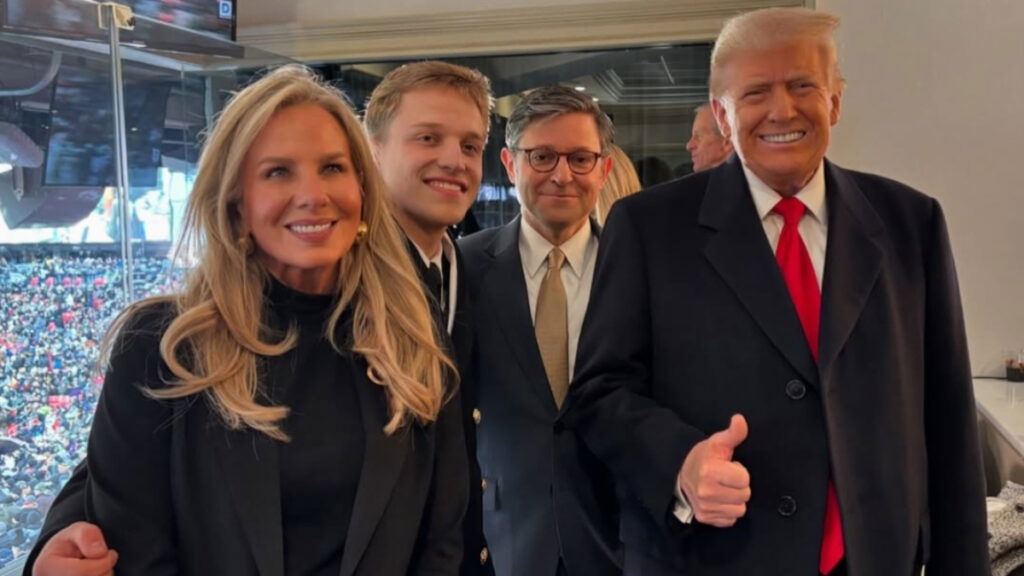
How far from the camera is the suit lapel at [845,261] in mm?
1093

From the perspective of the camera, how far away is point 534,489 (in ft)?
5.48

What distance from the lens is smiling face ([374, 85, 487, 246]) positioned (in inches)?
61.9

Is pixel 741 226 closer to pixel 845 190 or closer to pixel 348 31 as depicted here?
pixel 845 190

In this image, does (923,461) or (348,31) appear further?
(348,31)

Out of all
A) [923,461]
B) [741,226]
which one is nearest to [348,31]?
[741,226]

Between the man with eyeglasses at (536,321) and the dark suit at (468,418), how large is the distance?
0.14m

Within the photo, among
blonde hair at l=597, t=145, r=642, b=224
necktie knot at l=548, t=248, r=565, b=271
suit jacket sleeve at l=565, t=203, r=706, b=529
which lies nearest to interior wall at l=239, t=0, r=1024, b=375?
blonde hair at l=597, t=145, r=642, b=224

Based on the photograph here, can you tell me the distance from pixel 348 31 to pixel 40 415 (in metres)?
Result: 2.14

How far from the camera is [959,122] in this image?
2807 millimetres

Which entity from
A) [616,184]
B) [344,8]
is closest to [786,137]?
[616,184]

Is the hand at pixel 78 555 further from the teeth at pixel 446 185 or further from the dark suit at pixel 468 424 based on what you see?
the teeth at pixel 446 185

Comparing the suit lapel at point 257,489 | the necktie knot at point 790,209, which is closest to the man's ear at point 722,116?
the necktie knot at point 790,209

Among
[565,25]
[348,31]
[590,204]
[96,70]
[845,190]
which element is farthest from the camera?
[348,31]

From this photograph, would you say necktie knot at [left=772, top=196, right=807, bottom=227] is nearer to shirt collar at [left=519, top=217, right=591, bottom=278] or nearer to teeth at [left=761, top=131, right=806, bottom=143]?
teeth at [left=761, top=131, right=806, bottom=143]
